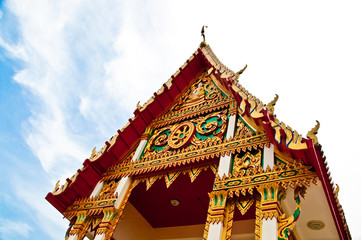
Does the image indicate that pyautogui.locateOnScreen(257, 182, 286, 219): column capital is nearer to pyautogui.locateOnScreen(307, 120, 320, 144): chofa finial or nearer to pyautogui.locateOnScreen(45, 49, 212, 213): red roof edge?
pyautogui.locateOnScreen(307, 120, 320, 144): chofa finial

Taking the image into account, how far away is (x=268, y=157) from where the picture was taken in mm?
4516

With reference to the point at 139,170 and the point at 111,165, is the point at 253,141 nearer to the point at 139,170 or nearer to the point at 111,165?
the point at 139,170

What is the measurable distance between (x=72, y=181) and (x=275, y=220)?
405 cm

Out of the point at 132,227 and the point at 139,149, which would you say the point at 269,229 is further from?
the point at 132,227

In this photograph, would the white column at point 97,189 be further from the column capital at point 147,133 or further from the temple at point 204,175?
the column capital at point 147,133

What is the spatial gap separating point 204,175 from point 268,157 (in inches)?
63.9

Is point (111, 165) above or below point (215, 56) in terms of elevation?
below

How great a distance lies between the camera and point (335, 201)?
3.92m

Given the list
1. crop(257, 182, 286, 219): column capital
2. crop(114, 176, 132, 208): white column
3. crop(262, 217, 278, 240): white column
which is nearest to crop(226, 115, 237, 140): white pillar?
crop(257, 182, 286, 219): column capital

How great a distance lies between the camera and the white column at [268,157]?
14.4 ft

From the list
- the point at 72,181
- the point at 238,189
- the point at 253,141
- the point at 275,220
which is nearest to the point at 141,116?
the point at 72,181

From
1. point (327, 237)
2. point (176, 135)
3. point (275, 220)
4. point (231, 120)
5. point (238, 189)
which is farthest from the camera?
point (176, 135)

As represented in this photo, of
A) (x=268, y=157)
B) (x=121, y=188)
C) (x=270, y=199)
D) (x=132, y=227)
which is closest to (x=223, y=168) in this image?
(x=268, y=157)

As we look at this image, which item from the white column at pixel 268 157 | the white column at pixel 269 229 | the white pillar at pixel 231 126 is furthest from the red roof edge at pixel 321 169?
the white pillar at pixel 231 126
